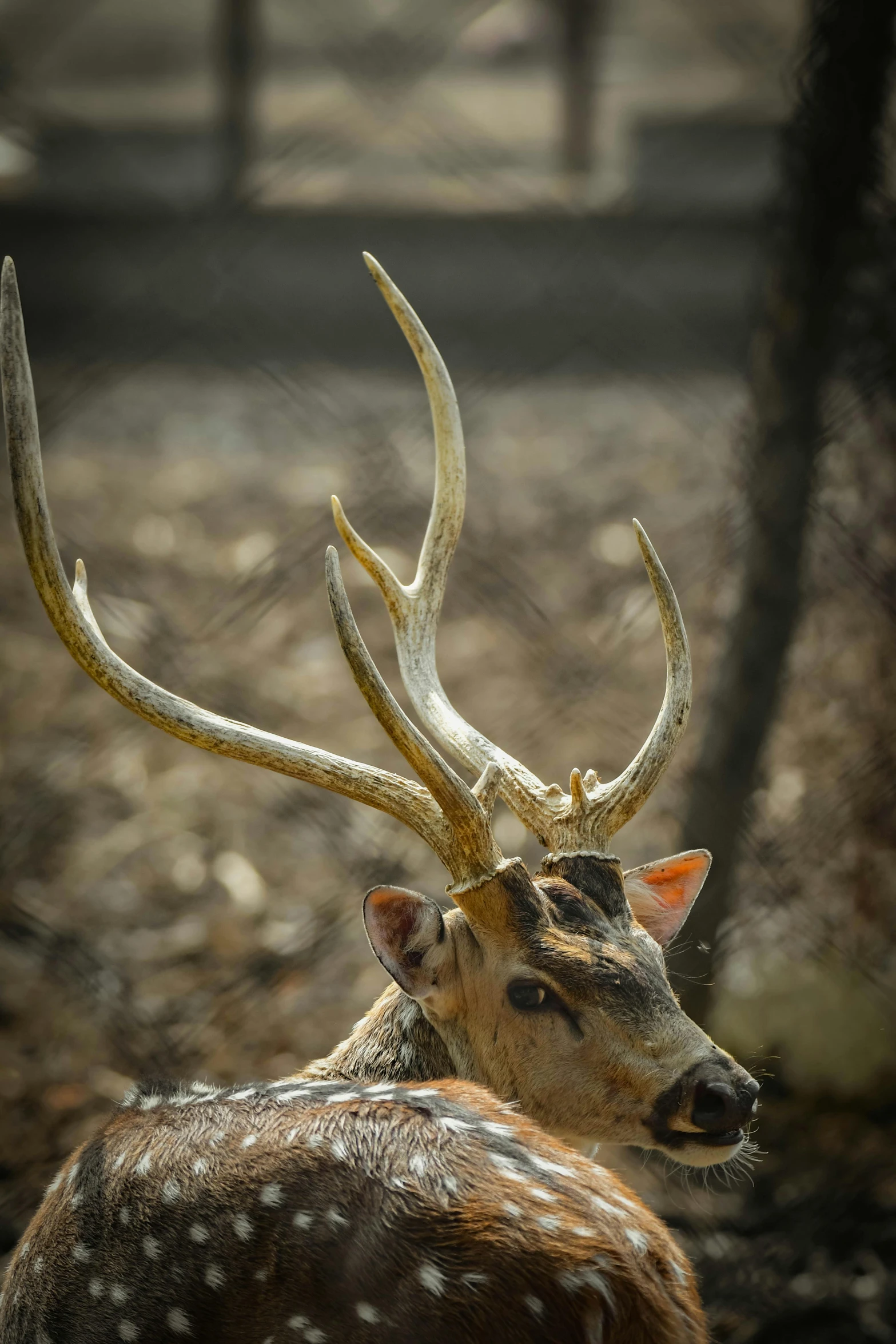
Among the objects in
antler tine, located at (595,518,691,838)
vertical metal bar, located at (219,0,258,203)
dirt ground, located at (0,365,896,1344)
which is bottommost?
dirt ground, located at (0,365,896,1344)

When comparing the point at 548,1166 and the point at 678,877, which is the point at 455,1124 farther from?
the point at 678,877

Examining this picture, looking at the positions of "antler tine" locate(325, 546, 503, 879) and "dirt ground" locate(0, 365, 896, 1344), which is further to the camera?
"dirt ground" locate(0, 365, 896, 1344)

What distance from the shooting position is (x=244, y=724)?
2.27m

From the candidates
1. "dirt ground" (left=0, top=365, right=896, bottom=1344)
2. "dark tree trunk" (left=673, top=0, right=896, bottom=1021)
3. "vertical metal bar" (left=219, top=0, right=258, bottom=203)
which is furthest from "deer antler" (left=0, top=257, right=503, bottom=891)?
"vertical metal bar" (left=219, top=0, right=258, bottom=203)

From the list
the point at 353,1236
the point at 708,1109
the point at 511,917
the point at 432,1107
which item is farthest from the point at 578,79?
the point at 353,1236

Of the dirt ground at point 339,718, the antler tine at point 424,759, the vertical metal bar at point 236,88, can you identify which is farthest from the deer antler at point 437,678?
the vertical metal bar at point 236,88

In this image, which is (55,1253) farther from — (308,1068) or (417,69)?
(417,69)

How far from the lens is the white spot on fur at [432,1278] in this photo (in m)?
1.65

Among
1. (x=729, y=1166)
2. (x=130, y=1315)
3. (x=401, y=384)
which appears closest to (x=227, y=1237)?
(x=130, y=1315)

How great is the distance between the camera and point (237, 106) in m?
5.78

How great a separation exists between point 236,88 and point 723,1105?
5266 mm

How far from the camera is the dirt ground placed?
371 cm

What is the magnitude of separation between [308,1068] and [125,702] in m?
0.88

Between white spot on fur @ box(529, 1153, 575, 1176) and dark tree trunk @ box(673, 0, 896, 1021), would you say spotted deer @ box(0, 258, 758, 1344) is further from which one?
dark tree trunk @ box(673, 0, 896, 1021)
